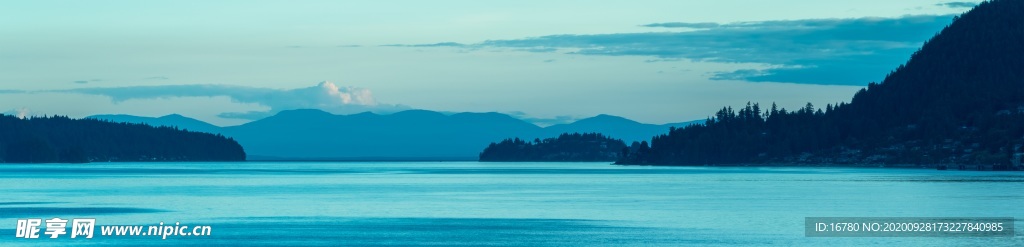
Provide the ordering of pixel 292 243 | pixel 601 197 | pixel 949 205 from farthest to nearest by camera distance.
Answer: pixel 601 197 → pixel 949 205 → pixel 292 243

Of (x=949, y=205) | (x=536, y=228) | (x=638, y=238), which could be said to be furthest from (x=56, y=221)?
(x=949, y=205)

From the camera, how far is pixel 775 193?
460ft

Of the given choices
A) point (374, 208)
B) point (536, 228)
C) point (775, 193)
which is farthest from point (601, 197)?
point (536, 228)

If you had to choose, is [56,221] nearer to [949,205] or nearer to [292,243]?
[292,243]

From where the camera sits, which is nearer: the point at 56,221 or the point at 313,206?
the point at 56,221

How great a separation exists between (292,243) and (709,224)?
27771 millimetres

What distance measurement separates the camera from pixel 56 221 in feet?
301

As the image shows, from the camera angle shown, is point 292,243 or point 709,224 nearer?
point 292,243

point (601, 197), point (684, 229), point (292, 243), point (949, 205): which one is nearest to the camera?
point (292, 243)

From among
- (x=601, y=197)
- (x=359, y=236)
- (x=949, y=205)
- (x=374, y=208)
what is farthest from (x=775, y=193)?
(x=359, y=236)

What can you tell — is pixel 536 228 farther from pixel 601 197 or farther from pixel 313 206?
pixel 601 197

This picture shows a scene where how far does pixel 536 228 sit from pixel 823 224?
18.1 metres

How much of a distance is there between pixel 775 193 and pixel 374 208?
1808 inches

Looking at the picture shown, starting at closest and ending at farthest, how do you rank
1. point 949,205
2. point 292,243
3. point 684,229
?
point 292,243
point 684,229
point 949,205
